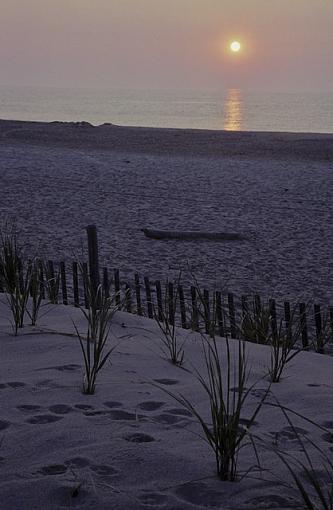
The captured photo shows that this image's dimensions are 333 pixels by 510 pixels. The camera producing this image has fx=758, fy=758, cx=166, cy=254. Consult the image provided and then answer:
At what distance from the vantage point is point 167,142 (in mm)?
23609

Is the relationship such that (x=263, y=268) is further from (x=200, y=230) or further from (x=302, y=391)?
(x=302, y=391)

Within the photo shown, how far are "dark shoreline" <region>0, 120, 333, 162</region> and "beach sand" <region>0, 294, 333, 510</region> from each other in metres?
16.1

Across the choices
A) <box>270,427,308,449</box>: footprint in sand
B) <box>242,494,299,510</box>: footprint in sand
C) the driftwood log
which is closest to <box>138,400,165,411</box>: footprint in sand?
<box>270,427,308,449</box>: footprint in sand

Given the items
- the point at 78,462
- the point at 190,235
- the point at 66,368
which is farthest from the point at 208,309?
the point at 190,235

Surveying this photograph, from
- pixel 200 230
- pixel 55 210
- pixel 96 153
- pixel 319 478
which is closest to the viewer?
pixel 319 478

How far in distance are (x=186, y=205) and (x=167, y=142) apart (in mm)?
11765

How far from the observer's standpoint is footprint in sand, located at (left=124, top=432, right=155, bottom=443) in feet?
8.63

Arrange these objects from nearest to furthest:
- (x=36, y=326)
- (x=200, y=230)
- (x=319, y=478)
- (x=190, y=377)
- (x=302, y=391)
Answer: (x=319, y=478), (x=302, y=391), (x=190, y=377), (x=36, y=326), (x=200, y=230)

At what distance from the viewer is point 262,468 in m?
2.37

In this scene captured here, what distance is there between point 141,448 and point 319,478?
0.59 metres

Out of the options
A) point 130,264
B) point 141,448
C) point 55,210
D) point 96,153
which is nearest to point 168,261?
point 130,264

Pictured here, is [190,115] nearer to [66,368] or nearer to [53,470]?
[66,368]

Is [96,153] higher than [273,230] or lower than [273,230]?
higher

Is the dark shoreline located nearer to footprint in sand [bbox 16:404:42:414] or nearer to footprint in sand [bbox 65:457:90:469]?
footprint in sand [bbox 16:404:42:414]
